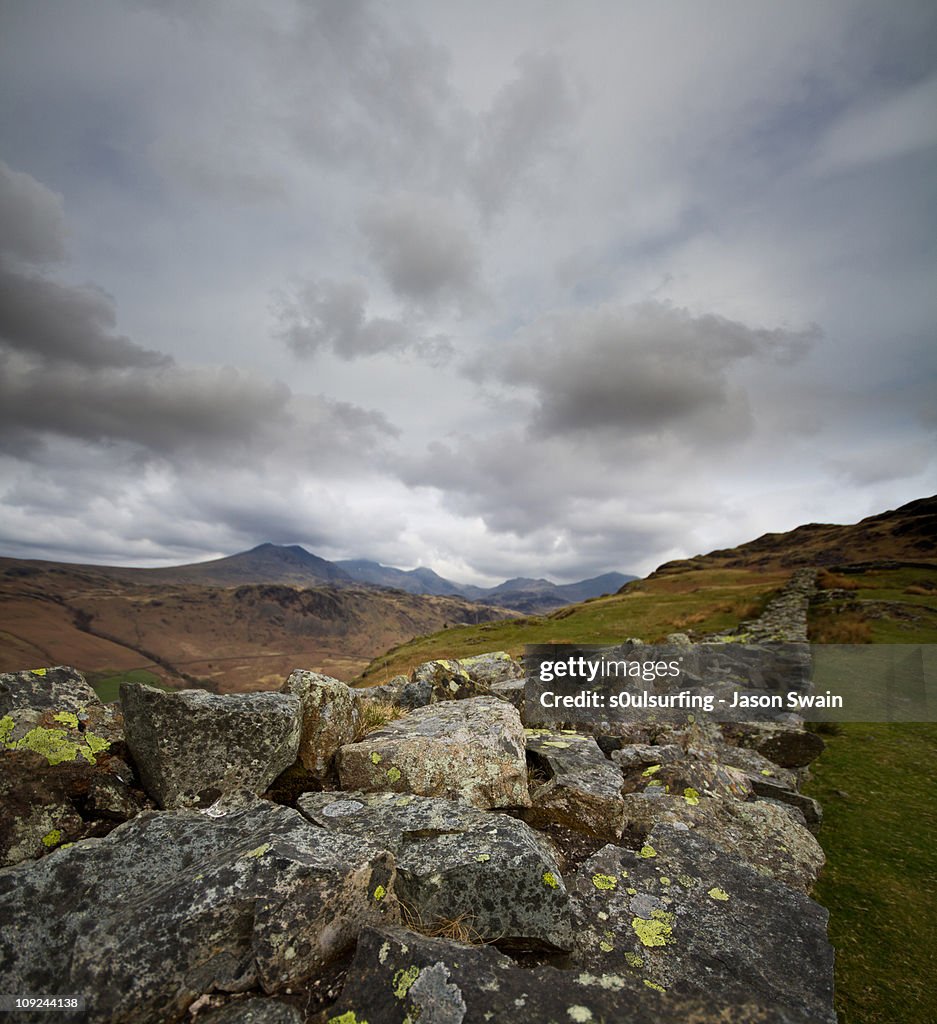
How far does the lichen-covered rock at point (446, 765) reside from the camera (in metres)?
6.58

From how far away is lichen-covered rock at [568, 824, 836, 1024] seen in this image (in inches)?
164

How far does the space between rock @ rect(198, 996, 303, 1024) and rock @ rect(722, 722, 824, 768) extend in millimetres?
13631

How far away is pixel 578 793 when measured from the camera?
7.04 m

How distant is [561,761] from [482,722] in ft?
5.26

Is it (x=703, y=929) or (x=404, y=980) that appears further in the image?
(x=703, y=929)

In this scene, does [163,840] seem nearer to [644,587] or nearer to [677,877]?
[677,877]

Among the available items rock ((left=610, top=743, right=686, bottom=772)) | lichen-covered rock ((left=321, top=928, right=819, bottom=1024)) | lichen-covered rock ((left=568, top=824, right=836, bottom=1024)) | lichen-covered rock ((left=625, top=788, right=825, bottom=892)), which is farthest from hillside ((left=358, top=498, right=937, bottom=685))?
lichen-covered rock ((left=321, top=928, right=819, bottom=1024))

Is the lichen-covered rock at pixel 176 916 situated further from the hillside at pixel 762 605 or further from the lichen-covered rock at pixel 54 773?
the hillside at pixel 762 605

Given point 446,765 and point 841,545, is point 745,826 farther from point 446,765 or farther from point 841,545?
point 841,545

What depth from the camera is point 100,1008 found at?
338cm

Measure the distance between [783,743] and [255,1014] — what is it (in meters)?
14.7

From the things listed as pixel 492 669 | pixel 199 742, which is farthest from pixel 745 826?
pixel 492 669

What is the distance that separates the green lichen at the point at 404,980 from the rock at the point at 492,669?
11.1 metres

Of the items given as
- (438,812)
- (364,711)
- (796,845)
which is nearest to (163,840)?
(438,812)
